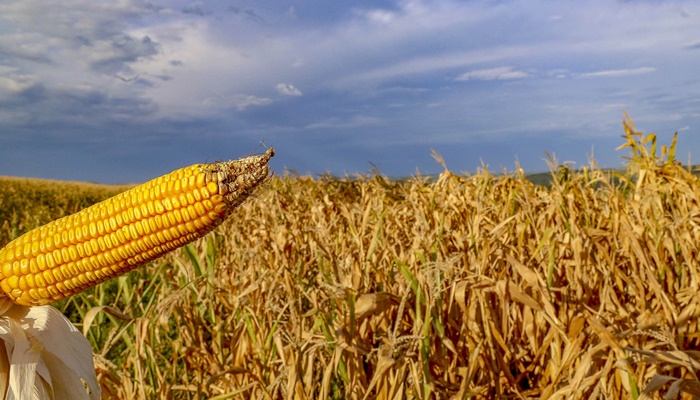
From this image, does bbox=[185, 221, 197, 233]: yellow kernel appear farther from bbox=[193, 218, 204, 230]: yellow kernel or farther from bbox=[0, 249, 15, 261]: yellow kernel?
bbox=[0, 249, 15, 261]: yellow kernel

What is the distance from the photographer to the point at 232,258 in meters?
6.26

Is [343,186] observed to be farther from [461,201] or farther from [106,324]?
[106,324]

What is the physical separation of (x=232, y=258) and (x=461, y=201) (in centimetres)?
231

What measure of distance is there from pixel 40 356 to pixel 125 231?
676mm

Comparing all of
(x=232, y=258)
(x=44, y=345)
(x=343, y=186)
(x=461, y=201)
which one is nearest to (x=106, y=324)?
(x=232, y=258)

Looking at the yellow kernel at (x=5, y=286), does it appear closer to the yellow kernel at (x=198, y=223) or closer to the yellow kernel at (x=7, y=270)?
the yellow kernel at (x=7, y=270)

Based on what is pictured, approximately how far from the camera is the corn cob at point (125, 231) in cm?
190

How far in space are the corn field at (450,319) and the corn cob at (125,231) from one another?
105 centimetres

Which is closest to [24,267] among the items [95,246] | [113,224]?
[95,246]

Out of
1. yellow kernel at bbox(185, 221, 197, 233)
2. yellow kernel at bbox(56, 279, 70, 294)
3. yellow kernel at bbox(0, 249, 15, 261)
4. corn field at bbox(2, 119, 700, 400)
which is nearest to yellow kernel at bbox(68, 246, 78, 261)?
yellow kernel at bbox(56, 279, 70, 294)

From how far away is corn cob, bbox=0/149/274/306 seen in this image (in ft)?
6.23

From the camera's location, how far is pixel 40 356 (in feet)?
7.75

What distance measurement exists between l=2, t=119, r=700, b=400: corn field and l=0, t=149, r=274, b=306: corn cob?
41.3 inches

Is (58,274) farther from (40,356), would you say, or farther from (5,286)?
(40,356)
